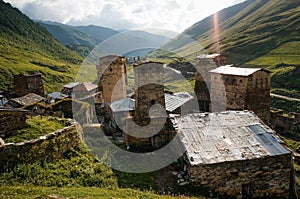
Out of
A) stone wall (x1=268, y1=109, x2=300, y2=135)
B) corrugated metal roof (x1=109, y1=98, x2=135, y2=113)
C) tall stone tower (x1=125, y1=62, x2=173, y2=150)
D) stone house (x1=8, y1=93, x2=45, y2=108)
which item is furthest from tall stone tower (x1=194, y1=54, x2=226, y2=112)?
stone house (x1=8, y1=93, x2=45, y2=108)

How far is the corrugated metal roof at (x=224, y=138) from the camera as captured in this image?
1224cm

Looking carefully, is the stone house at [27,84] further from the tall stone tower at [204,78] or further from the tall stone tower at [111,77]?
the tall stone tower at [204,78]

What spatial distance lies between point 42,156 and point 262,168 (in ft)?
36.1

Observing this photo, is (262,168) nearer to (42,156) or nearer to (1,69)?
(42,156)

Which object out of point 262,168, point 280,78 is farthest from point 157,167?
point 280,78

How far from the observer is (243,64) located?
304 feet

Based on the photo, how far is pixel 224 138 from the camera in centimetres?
1346

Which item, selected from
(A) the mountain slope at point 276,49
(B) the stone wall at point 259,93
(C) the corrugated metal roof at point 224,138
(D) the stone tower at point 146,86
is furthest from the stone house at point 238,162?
(A) the mountain slope at point 276,49

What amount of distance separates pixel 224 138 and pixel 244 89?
15.2 metres

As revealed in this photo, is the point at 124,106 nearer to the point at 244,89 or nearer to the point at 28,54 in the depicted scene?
the point at 244,89

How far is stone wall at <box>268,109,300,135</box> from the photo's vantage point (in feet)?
131

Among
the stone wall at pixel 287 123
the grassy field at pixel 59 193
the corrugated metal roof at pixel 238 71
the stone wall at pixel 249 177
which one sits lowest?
the stone wall at pixel 287 123

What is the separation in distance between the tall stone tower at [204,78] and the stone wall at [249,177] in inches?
780

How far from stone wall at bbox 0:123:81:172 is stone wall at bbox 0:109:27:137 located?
307 centimetres
